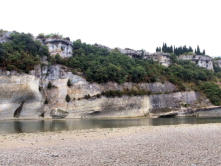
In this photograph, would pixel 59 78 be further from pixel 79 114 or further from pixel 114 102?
pixel 114 102

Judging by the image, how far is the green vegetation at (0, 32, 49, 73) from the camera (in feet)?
155

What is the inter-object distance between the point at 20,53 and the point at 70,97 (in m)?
16.1

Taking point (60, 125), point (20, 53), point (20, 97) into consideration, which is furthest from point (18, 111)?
point (60, 125)

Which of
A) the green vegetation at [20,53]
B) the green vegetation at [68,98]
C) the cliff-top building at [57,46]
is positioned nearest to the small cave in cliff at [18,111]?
the green vegetation at [20,53]

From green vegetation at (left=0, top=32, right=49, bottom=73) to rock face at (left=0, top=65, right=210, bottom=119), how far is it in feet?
6.15

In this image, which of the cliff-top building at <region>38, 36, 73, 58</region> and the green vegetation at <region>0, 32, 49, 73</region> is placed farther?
the cliff-top building at <region>38, 36, 73, 58</region>

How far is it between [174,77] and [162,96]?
1358cm

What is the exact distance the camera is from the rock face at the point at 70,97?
46.2 meters

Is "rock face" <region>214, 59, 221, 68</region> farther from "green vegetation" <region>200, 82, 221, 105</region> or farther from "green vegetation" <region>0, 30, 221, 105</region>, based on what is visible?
"green vegetation" <region>200, 82, 221, 105</region>

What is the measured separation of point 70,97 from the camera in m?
53.2

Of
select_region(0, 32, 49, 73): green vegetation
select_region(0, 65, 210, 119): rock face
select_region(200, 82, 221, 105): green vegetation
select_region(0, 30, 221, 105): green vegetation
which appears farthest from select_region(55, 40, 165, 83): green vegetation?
select_region(200, 82, 221, 105): green vegetation

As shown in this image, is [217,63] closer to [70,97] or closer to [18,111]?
[70,97]

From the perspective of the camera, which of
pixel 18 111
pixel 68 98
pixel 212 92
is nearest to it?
pixel 18 111

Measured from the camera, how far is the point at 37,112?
165ft
